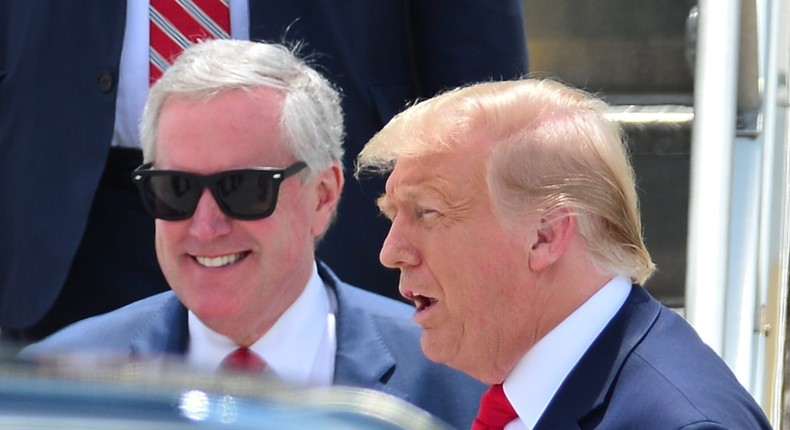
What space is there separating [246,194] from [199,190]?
92 mm

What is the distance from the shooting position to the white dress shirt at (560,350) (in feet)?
8.66

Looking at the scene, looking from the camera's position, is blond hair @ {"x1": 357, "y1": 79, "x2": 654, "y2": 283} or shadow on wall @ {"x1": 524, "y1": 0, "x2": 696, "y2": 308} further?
shadow on wall @ {"x1": 524, "y1": 0, "x2": 696, "y2": 308}

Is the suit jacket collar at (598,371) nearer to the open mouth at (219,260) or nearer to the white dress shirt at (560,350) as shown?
the white dress shirt at (560,350)

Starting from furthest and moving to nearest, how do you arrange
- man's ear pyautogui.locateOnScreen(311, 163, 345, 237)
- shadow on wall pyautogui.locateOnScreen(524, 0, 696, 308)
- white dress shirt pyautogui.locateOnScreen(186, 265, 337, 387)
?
shadow on wall pyautogui.locateOnScreen(524, 0, 696, 308) → man's ear pyautogui.locateOnScreen(311, 163, 345, 237) → white dress shirt pyautogui.locateOnScreen(186, 265, 337, 387)

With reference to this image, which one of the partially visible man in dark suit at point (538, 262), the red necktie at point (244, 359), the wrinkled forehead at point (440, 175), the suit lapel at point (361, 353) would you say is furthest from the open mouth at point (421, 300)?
the red necktie at point (244, 359)

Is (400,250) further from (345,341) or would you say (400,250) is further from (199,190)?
(199,190)

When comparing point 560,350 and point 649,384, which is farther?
point 560,350

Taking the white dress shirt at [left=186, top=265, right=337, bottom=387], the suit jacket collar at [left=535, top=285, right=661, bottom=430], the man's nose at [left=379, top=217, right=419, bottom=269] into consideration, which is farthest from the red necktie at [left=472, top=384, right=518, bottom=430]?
the white dress shirt at [left=186, top=265, right=337, bottom=387]

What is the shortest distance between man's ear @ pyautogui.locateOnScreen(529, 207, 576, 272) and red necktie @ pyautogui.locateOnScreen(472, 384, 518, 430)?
22cm

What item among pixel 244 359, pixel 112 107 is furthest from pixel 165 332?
pixel 112 107

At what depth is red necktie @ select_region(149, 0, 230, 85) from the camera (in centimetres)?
378

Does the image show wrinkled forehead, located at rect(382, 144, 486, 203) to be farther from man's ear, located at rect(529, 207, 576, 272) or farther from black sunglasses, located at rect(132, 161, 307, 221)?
black sunglasses, located at rect(132, 161, 307, 221)

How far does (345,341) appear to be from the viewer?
3193 mm

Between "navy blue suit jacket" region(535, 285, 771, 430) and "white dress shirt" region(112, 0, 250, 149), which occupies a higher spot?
"white dress shirt" region(112, 0, 250, 149)
